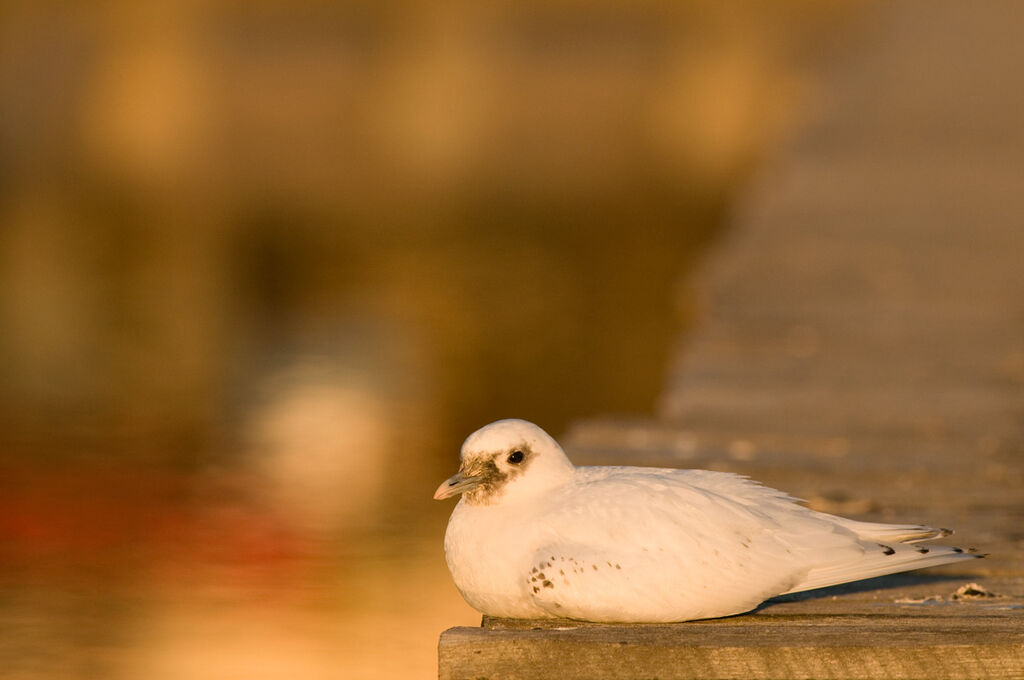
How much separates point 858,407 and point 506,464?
3.53 m

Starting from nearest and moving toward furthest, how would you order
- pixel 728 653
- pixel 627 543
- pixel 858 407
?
pixel 728 653 < pixel 627 543 < pixel 858 407

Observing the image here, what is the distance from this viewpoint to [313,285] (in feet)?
44.3

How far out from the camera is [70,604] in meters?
6.59

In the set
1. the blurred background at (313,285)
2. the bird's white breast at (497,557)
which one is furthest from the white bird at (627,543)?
the blurred background at (313,285)

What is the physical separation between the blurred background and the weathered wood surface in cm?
114

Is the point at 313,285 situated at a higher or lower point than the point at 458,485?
higher

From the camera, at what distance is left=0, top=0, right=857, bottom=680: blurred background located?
6.85 m

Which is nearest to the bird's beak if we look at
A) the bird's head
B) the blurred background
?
the bird's head

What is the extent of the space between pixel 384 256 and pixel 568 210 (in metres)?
3.32

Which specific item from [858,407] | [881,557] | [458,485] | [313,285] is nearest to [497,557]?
[458,485]

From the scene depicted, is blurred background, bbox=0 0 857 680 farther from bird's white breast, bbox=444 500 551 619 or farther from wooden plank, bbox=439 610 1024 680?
wooden plank, bbox=439 610 1024 680

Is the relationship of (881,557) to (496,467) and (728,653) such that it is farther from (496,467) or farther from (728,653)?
(496,467)

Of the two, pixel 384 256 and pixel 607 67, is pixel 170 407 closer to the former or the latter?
pixel 384 256

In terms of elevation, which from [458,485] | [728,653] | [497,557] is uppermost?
[458,485]
